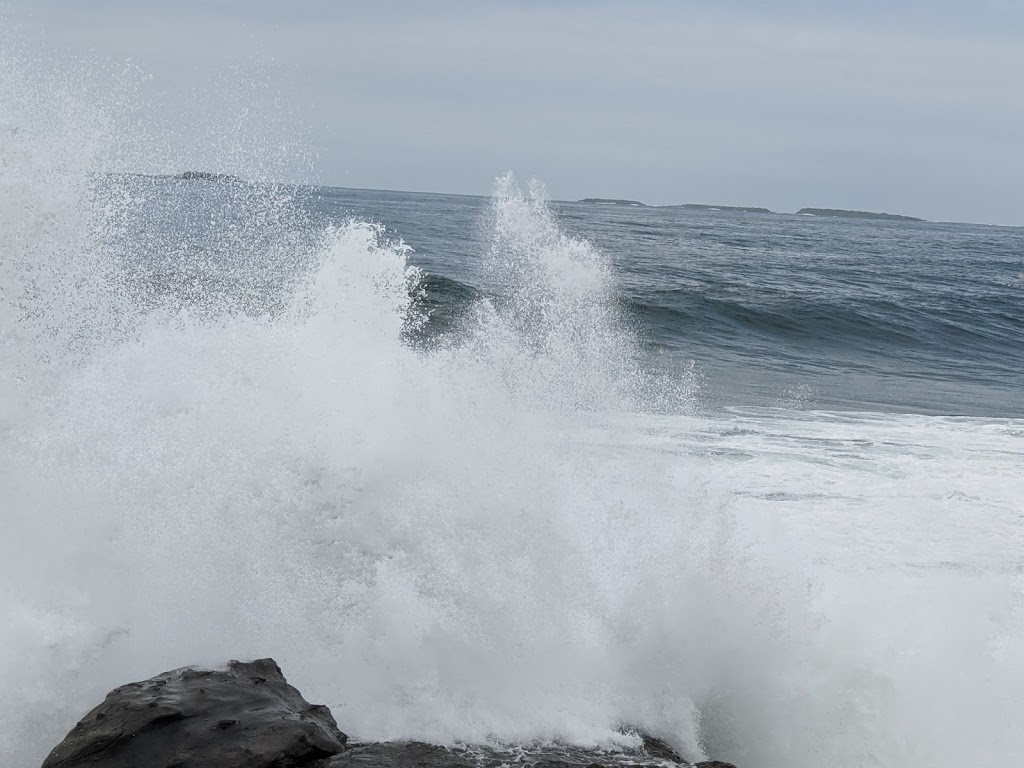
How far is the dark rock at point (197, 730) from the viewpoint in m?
3.65

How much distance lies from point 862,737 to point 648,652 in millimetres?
1190

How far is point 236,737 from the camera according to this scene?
3732 mm

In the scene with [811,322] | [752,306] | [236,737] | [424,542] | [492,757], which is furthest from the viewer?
[752,306]

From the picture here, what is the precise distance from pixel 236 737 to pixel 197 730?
0.15 meters

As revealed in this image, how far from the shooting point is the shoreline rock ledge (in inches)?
144

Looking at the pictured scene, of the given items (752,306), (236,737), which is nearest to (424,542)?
(236,737)

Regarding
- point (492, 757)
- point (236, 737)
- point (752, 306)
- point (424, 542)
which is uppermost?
point (752, 306)

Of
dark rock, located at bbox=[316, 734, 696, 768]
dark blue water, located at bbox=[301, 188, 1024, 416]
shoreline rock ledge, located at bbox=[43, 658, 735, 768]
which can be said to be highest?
dark blue water, located at bbox=[301, 188, 1024, 416]

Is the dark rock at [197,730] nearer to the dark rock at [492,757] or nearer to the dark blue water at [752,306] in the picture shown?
the dark rock at [492,757]

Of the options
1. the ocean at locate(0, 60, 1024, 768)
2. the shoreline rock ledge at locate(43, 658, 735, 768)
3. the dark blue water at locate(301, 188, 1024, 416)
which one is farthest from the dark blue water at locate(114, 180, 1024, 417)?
the shoreline rock ledge at locate(43, 658, 735, 768)

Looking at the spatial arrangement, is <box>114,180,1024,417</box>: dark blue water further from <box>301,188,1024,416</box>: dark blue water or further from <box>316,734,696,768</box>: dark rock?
<box>316,734,696,768</box>: dark rock

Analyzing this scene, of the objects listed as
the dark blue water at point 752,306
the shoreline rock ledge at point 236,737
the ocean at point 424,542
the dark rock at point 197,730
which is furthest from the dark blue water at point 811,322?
the dark rock at point 197,730

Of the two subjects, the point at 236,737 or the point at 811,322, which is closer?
the point at 236,737

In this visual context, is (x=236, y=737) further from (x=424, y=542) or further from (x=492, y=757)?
(x=424, y=542)
